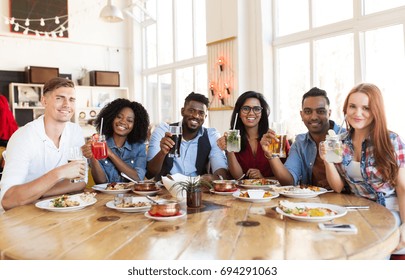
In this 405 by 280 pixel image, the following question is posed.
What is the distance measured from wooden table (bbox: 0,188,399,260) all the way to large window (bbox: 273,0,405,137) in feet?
10.3

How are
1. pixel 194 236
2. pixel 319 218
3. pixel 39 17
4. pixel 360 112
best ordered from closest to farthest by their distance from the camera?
pixel 194 236 < pixel 319 218 < pixel 360 112 < pixel 39 17

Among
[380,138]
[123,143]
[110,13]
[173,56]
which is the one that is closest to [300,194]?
[380,138]

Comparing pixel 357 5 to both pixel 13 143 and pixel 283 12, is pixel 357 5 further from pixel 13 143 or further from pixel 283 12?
pixel 13 143

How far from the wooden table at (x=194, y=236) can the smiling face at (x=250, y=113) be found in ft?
4.29

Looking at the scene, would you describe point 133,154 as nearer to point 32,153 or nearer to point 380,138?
point 32,153

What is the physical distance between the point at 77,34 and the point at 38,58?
1.04 meters

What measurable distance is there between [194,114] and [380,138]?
1524 millimetres

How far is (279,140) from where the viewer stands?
2.44m

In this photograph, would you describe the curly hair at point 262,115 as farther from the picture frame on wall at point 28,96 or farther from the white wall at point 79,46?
the white wall at point 79,46

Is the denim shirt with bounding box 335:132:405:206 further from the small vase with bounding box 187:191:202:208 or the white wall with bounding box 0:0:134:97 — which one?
the white wall with bounding box 0:0:134:97

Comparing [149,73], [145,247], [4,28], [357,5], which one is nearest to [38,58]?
[4,28]

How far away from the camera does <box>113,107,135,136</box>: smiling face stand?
309 cm

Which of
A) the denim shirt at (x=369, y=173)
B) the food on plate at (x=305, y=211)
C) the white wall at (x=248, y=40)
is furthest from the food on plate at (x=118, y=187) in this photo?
the white wall at (x=248, y=40)
